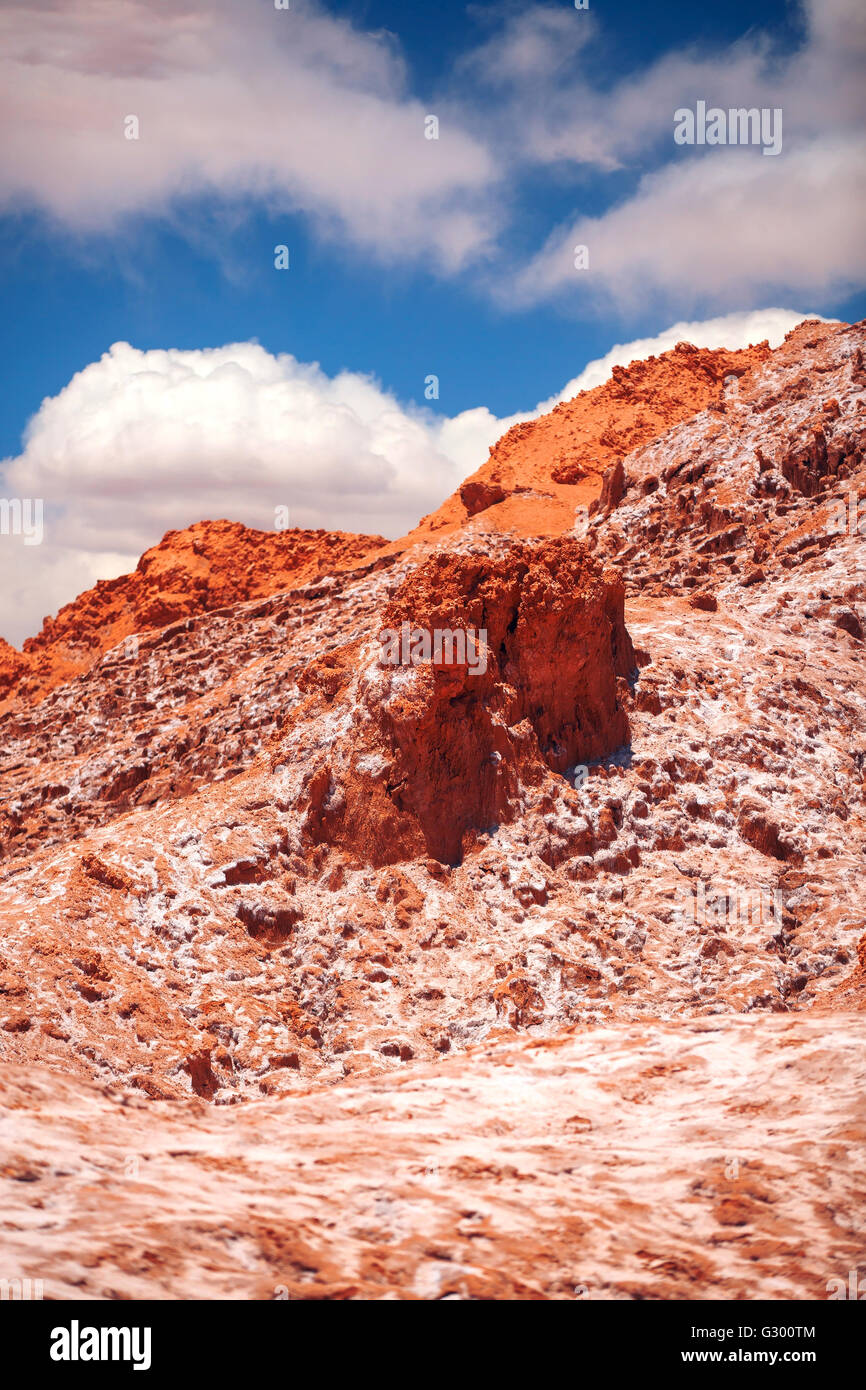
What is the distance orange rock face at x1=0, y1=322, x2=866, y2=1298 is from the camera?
29.1 feet

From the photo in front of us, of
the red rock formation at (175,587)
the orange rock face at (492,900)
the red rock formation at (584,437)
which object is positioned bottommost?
the orange rock face at (492,900)

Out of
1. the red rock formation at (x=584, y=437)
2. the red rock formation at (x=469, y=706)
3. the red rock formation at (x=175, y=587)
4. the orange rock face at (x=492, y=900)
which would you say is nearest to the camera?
the orange rock face at (x=492, y=900)

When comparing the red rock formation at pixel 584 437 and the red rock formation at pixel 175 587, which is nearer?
the red rock formation at pixel 584 437

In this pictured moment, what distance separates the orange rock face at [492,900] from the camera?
349 inches

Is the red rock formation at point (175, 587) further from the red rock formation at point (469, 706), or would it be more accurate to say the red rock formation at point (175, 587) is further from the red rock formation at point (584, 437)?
the red rock formation at point (469, 706)

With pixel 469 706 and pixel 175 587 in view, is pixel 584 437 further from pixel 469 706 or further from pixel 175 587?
pixel 469 706

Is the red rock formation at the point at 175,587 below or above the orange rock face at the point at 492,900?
above

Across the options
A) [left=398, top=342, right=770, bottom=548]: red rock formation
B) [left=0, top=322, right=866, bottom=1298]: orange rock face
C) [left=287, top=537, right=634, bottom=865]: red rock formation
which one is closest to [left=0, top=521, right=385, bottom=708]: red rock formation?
[left=0, top=322, right=866, bottom=1298]: orange rock face

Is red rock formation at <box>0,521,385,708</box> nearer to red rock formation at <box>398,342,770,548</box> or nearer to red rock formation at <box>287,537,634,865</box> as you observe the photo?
red rock formation at <box>398,342,770,548</box>

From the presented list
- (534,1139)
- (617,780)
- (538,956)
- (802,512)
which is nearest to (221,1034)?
(538,956)

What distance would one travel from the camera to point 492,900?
34438 millimetres

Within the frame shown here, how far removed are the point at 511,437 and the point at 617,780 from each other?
64314 mm

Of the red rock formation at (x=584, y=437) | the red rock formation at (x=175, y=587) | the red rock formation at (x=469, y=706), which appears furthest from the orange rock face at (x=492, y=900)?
the red rock formation at (x=175, y=587)

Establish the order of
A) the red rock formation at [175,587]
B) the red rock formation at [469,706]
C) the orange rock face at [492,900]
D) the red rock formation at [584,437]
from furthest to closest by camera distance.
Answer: the red rock formation at [175,587], the red rock formation at [584,437], the red rock formation at [469,706], the orange rock face at [492,900]
